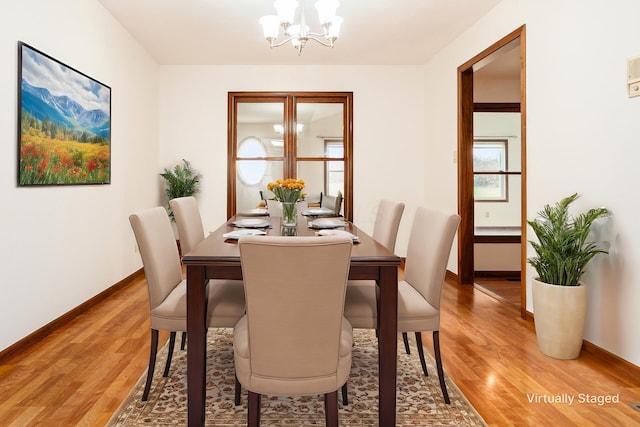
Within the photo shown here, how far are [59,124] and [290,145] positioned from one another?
305 centimetres

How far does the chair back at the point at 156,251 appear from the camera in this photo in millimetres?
1897

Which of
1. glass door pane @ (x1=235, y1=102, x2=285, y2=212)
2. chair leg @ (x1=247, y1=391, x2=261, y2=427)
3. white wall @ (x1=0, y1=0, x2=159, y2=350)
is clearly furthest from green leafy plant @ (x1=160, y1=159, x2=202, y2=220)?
chair leg @ (x1=247, y1=391, x2=261, y2=427)

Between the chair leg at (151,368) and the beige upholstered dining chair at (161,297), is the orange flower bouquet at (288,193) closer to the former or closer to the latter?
the beige upholstered dining chair at (161,297)

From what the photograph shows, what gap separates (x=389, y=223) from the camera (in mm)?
2725

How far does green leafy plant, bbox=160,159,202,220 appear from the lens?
17.3ft

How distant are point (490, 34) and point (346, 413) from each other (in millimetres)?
3551

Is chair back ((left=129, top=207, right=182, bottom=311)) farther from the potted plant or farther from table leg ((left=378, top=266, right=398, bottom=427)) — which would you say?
the potted plant

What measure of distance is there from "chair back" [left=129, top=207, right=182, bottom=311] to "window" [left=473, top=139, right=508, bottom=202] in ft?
15.0

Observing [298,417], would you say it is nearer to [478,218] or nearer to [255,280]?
[255,280]

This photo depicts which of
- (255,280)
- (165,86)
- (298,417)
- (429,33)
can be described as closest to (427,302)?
(298,417)

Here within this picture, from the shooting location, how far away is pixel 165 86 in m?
5.54

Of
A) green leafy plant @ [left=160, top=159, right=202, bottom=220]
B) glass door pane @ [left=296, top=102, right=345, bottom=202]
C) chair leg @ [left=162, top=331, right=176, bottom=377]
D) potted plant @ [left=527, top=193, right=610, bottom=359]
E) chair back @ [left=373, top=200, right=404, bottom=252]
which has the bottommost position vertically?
chair leg @ [left=162, top=331, right=176, bottom=377]

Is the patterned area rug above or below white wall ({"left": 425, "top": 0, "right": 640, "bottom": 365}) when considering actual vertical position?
below

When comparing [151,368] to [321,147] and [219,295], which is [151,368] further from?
[321,147]
